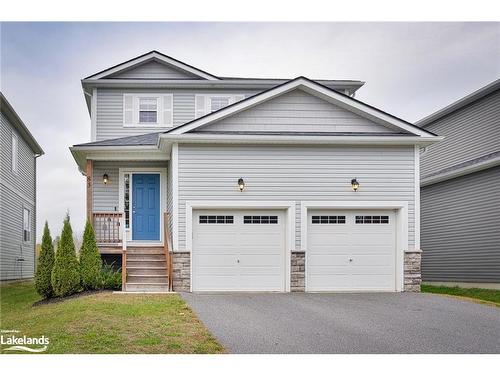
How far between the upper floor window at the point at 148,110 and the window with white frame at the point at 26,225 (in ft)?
24.1

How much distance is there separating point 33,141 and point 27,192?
6.49 feet

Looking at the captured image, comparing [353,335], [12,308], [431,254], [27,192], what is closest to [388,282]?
[353,335]

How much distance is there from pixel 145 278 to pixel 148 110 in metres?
6.09

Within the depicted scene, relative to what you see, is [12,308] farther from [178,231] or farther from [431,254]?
[431,254]

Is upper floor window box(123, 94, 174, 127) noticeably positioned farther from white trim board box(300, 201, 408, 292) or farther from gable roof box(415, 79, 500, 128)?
gable roof box(415, 79, 500, 128)

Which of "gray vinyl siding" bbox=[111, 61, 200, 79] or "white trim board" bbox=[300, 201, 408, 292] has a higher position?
"gray vinyl siding" bbox=[111, 61, 200, 79]

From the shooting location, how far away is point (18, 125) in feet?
61.8

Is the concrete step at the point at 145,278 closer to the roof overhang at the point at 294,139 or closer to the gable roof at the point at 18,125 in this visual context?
the roof overhang at the point at 294,139

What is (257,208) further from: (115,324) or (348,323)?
(115,324)

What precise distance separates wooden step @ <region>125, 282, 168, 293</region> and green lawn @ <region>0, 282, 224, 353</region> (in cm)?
75

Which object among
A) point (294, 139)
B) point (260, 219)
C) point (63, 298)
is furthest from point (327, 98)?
point (63, 298)

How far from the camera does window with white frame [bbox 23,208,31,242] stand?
810 inches

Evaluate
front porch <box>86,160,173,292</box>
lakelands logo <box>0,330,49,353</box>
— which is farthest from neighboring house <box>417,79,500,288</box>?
lakelands logo <box>0,330,49,353</box>

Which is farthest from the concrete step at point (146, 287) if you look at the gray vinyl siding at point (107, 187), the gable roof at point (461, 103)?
the gable roof at point (461, 103)
